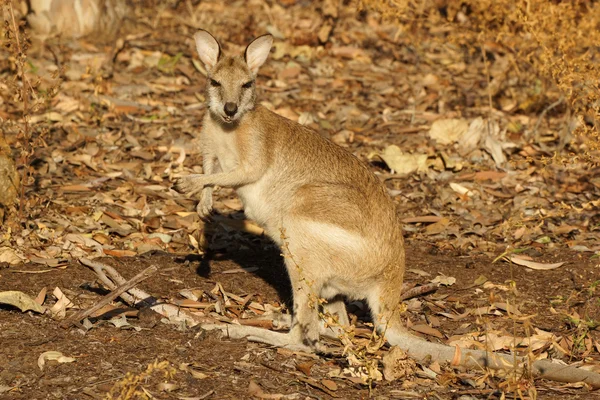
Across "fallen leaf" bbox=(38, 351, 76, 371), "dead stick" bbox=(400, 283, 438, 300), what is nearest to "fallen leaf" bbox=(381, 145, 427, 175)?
"dead stick" bbox=(400, 283, 438, 300)

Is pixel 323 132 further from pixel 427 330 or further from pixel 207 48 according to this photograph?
pixel 427 330

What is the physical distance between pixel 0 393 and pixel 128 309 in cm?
143

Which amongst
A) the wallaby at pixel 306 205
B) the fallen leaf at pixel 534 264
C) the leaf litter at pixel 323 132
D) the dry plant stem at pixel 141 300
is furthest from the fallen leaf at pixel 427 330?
the dry plant stem at pixel 141 300

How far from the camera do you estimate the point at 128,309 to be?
20.0 ft

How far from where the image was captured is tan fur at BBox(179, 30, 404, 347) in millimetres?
5930

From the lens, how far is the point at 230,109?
6.22 meters

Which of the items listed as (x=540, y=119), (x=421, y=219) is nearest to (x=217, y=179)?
(x=421, y=219)

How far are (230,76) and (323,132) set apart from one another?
3.71 meters

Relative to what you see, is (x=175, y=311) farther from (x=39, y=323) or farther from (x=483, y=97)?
(x=483, y=97)

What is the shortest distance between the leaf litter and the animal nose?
1464 mm

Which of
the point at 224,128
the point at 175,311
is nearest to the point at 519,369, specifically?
the point at 175,311

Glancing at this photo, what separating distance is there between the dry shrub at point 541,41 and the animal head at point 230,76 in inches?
114

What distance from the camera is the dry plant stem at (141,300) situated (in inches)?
238

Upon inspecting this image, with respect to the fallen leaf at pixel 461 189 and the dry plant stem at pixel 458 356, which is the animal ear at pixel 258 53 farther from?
the fallen leaf at pixel 461 189
